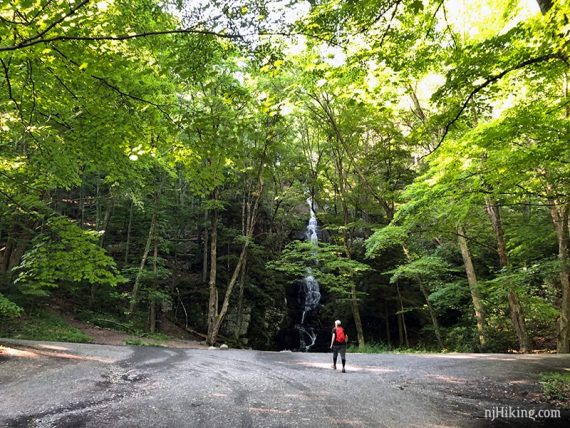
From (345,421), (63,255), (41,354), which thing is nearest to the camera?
(345,421)

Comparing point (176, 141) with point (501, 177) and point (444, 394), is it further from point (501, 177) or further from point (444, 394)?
point (444, 394)

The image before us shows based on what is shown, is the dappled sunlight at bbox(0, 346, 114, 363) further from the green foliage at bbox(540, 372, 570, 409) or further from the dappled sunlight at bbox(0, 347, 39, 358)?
the green foliage at bbox(540, 372, 570, 409)

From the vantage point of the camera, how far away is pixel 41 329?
603 inches

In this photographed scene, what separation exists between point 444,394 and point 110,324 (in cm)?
1722

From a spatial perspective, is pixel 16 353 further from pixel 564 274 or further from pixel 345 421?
pixel 564 274

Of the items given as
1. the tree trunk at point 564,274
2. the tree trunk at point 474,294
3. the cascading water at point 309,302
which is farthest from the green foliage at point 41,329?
the tree trunk at point 564,274

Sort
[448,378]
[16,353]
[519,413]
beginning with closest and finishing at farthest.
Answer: [519,413], [448,378], [16,353]

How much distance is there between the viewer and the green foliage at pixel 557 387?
6.18m

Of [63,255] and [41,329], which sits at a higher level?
[63,255]

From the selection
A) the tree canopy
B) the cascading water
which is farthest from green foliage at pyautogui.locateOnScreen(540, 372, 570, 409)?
the cascading water

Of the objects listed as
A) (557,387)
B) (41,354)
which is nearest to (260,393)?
(557,387)

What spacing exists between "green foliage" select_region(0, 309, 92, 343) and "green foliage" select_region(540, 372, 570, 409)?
1483 centimetres

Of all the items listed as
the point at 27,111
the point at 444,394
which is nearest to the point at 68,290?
the point at 27,111

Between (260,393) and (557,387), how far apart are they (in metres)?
5.48
